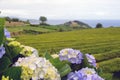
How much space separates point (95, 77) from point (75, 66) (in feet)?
1.53

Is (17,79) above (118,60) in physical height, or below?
above

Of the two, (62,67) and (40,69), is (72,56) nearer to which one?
(62,67)

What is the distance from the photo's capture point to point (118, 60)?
63.0 ft

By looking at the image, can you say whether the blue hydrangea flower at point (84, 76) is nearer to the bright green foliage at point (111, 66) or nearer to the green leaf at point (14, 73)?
the green leaf at point (14, 73)

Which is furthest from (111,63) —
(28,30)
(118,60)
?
(28,30)

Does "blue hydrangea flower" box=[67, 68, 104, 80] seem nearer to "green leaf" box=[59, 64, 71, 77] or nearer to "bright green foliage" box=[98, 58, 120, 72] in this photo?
"green leaf" box=[59, 64, 71, 77]

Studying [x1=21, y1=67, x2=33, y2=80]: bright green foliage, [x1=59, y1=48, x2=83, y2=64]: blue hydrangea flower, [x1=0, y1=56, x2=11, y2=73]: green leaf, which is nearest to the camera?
[x1=21, y1=67, x2=33, y2=80]: bright green foliage

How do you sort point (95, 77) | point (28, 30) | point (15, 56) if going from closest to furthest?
1. point (95, 77)
2. point (15, 56)
3. point (28, 30)

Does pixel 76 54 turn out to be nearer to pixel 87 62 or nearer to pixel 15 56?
pixel 87 62

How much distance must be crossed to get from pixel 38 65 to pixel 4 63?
242mm

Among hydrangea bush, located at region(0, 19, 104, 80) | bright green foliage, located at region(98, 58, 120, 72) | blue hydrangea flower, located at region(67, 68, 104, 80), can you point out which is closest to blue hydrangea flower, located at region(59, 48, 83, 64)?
hydrangea bush, located at region(0, 19, 104, 80)

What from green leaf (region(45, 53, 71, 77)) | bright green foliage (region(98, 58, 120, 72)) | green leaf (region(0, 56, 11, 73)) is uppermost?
green leaf (region(0, 56, 11, 73))

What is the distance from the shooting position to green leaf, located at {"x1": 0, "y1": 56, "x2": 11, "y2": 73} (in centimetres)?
236

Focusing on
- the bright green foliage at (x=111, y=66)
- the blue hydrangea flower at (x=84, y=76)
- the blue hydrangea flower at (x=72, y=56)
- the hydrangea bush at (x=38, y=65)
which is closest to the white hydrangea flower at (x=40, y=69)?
the hydrangea bush at (x=38, y=65)
